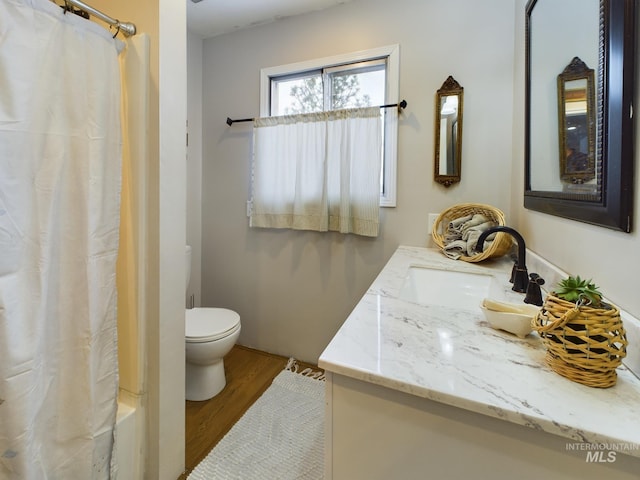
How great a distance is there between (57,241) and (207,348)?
935 mm

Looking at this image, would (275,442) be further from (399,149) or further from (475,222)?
(399,149)

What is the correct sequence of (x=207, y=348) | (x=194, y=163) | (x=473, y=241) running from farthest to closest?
1. (x=194, y=163)
2. (x=207, y=348)
3. (x=473, y=241)

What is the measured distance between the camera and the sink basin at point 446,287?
121 cm

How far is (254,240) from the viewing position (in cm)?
221

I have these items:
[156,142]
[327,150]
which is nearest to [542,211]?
[327,150]

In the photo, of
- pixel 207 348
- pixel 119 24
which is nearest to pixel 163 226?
pixel 119 24

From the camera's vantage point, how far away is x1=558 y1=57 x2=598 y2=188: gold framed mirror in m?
0.76

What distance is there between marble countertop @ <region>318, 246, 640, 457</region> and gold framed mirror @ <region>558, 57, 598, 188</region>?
0.49m

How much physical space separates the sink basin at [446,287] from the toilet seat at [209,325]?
3.42ft

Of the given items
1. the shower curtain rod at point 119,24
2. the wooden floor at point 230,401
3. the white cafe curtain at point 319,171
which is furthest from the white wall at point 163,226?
the white cafe curtain at point 319,171

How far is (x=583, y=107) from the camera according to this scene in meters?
0.80

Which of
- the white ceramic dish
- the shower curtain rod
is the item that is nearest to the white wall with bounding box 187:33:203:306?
the shower curtain rod

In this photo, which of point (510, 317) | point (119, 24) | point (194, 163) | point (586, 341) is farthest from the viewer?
point (194, 163)

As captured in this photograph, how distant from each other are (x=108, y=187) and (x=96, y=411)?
0.73 meters
